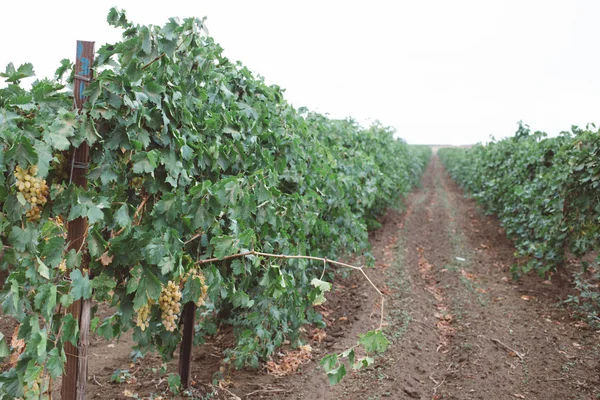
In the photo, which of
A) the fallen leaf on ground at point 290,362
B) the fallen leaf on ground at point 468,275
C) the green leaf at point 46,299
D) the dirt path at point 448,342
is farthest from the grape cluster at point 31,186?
the fallen leaf on ground at point 468,275

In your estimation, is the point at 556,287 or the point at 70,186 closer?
the point at 70,186

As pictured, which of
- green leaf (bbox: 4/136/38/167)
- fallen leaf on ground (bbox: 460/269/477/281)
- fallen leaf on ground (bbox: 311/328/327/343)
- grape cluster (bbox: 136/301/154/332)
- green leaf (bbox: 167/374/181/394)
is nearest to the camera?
green leaf (bbox: 4/136/38/167)

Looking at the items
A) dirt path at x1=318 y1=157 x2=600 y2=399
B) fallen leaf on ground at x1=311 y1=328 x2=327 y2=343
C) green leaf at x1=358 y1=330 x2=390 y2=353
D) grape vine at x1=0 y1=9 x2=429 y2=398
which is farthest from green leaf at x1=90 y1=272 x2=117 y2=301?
fallen leaf on ground at x1=311 y1=328 x2=327 y2=343

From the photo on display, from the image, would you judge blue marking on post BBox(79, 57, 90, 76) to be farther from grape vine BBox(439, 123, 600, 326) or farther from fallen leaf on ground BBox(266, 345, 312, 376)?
grape vine BBox(439, 123, 600, 326)

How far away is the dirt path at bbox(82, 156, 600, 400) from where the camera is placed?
14.1ft

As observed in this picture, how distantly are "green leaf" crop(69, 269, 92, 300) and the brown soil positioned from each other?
2.14 meters

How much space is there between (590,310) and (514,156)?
19.6 feet

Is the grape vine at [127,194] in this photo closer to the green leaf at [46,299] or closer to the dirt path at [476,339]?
the green leaf at [46,299]

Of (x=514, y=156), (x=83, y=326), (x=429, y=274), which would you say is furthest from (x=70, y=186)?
(x=514, y=156)

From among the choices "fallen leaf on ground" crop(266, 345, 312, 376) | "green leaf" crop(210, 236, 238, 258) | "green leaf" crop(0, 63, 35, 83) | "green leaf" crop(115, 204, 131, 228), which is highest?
"green leaf" crop(0, 63, 35, 83)

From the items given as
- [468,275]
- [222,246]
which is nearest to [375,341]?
[222,246]

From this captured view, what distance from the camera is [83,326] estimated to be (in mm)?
2416

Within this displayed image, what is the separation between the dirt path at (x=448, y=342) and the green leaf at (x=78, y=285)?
2346 millimetres

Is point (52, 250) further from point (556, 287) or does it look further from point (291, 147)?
point (556, 287)
